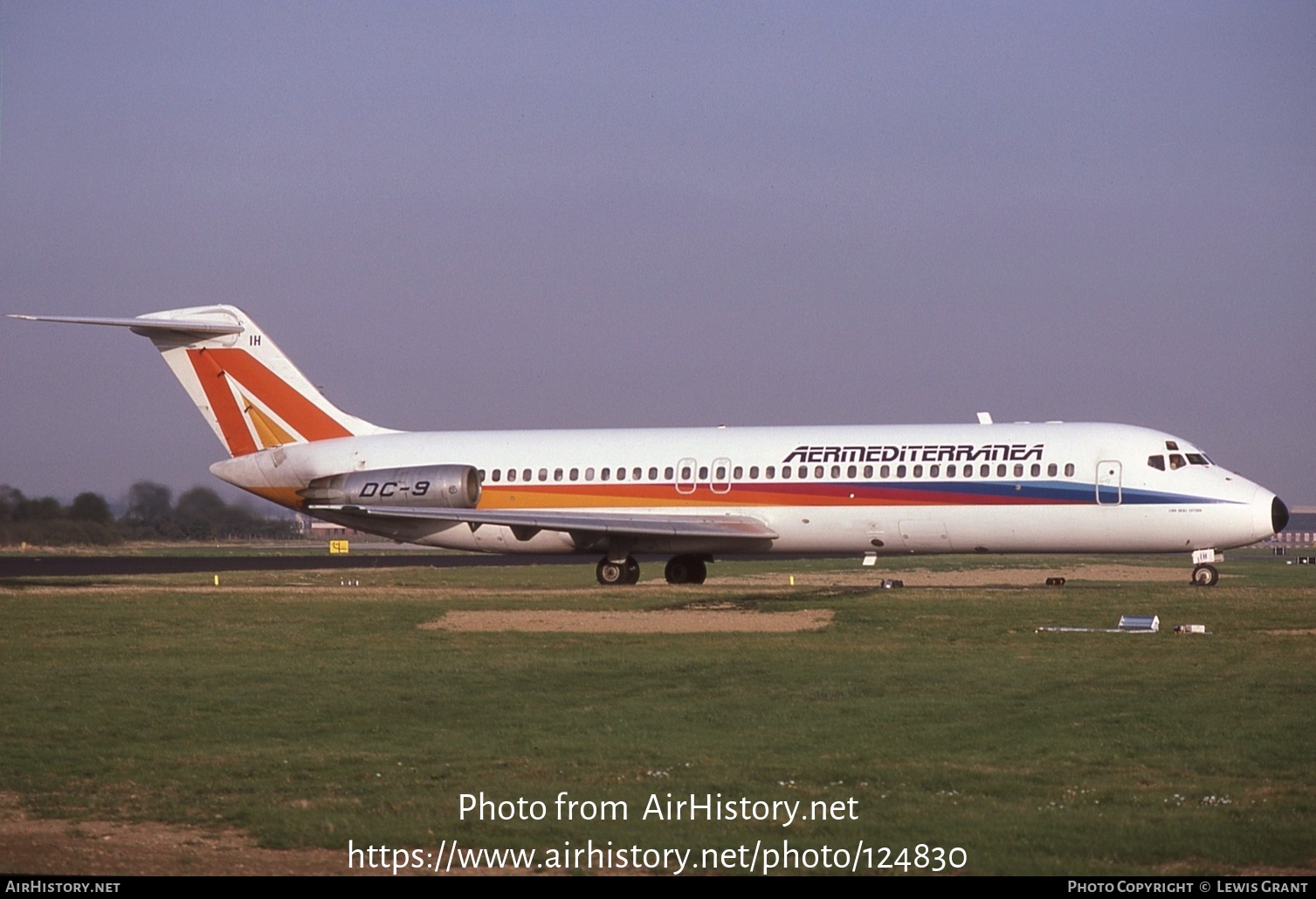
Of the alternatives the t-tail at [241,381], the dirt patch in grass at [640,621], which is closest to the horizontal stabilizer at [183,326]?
the t-tail at [241,381]

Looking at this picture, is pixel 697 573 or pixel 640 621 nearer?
pixel 640 621

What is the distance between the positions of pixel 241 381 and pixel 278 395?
3.17ft

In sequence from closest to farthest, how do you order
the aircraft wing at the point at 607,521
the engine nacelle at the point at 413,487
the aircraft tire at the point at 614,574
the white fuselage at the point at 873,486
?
the white fuselage at the point at 873,486, the aircraft wing at the point at 607,521, the aircraft tire at the point at 614,574, the engine nacelle at the point at 413,487

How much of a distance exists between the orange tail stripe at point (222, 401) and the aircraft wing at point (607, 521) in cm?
463

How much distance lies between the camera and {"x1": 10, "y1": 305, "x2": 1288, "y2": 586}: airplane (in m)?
33.6

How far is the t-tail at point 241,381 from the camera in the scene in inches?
1583

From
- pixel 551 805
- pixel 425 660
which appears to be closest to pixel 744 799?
pixel 551 805

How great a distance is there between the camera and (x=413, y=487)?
1502 inches

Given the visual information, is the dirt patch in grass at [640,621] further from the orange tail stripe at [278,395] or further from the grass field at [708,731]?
the orange tail stripe at [278,395]

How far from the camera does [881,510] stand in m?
34.8

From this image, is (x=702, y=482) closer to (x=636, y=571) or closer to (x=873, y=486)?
(x=636, y=571)

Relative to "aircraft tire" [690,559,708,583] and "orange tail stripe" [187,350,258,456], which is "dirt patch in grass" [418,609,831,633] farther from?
"orange tail stripe" [187,350,258,456]

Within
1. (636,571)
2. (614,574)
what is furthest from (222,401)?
(636,571)
